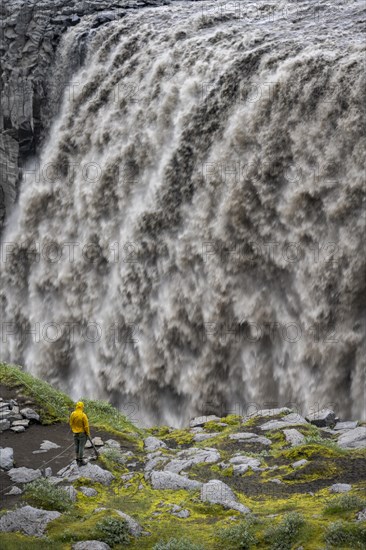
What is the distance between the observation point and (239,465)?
39.6 feet

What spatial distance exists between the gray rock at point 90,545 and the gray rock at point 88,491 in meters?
2.19

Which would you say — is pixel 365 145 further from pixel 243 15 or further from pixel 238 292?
pixel 243 15

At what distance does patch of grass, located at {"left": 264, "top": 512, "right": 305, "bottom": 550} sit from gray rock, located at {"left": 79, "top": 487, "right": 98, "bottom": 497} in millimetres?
3492

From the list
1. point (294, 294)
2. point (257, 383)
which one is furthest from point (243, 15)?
point (257, 383)

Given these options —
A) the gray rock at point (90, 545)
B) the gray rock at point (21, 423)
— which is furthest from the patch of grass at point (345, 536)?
the gray rock at point (21, 423)

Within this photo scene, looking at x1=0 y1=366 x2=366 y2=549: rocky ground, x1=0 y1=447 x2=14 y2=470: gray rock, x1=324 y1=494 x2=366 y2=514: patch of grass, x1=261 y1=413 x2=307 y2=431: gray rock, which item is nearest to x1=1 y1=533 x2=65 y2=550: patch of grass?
x1=0 y1=366 x2=366 y2=549: rocky ground

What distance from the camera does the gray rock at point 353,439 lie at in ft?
43.6

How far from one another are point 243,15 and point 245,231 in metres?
12.8

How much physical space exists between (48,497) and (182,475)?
278cm

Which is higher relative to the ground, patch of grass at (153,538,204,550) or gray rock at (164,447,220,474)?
patch of grass at (153,538,204,550)

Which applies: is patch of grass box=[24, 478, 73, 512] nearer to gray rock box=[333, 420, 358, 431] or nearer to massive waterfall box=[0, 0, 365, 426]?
gray rock box=[333, 420, 358, 431]

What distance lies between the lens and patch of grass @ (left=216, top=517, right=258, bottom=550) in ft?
27.5

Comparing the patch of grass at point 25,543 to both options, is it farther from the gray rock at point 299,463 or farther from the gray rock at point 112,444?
the gray rock at point 299,463

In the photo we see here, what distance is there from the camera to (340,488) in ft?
34.2
